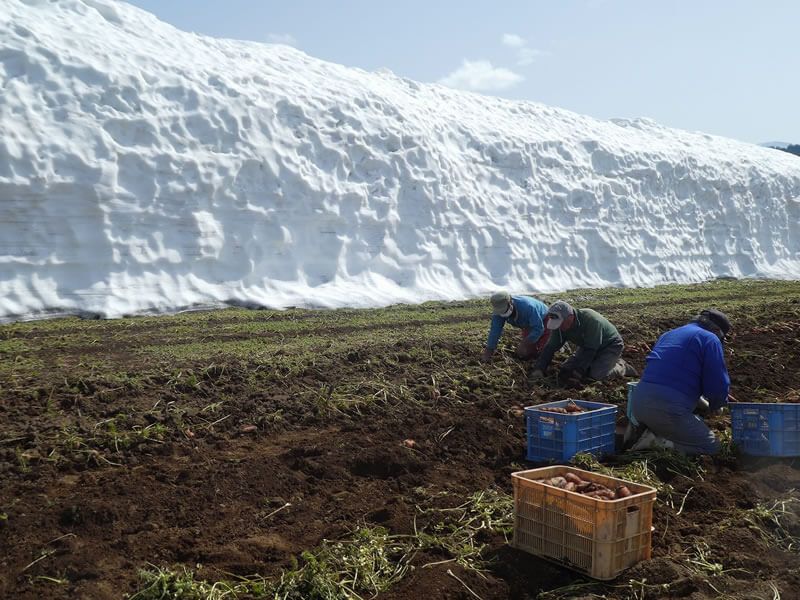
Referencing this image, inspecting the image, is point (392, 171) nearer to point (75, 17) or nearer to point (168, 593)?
point (75, 17)

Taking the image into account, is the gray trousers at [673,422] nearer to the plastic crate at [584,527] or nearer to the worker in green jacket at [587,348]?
the plastic crate at [584,527]

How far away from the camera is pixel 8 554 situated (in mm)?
4238

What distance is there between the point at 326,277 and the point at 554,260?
33.9 feet

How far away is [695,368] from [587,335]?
2.54 metres

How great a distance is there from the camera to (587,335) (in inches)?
340

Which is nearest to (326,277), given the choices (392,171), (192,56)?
(392,171)

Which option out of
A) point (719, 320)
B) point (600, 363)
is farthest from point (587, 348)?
point (719, 320)

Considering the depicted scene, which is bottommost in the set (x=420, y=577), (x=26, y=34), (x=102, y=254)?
(x=420, y=577)

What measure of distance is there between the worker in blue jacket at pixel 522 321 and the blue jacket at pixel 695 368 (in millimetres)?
3288

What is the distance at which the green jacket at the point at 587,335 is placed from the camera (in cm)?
861

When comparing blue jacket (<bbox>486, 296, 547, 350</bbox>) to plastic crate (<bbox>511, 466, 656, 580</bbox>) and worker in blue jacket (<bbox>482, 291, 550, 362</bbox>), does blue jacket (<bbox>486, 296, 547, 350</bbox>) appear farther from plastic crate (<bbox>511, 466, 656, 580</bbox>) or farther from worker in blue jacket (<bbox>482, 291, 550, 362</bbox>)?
plastic crate (<bbox>511, 466, 656, 580</bbox>)

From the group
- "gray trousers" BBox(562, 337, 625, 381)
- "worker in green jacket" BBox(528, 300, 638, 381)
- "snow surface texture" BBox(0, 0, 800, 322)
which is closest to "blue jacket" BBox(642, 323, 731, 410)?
"worker in green jacket" BBox(528, 300, 638, 381)

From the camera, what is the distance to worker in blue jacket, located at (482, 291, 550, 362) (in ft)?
31.1

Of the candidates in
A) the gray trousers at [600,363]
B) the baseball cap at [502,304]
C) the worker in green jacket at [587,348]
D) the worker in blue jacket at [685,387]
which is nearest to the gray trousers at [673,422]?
the worker in blue jacket at [685,387]
